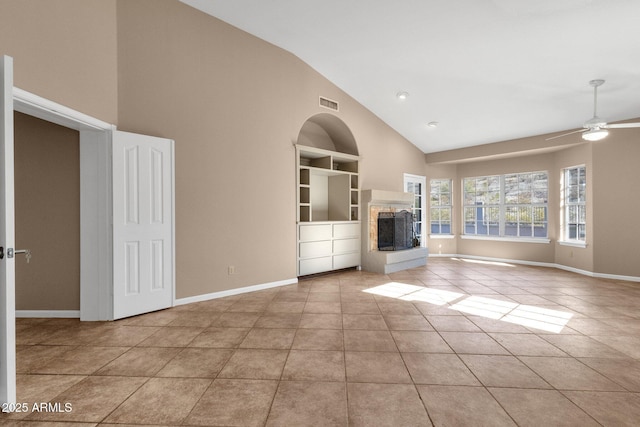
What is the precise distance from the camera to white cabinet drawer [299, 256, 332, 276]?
5.37 metres

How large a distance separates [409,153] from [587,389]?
631 centimetres

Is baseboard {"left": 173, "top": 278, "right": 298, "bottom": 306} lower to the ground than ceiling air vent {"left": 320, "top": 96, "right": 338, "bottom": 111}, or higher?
lower

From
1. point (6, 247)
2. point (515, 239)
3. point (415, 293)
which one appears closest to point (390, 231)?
point (415, 293)

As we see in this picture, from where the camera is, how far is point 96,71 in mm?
3223

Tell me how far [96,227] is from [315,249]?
326cm

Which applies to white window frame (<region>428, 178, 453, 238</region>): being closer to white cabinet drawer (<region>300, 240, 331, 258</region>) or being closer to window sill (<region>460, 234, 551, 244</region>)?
window sill (<region>460, 234, 551, 244</region>)

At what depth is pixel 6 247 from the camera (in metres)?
1.79

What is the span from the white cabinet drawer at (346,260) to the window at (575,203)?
4.44m

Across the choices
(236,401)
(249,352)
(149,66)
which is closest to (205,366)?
(249,352)

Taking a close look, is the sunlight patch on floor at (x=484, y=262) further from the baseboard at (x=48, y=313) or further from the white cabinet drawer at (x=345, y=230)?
the baseboard at (x=48, y=313)

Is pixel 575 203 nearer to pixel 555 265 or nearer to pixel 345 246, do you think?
pixel 555 265

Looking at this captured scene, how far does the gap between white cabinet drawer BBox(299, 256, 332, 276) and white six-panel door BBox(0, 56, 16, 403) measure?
3.82m

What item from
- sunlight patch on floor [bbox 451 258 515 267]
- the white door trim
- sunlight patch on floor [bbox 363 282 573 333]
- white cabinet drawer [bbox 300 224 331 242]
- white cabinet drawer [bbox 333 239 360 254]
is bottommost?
sunlight patch on floor [bbox 451 258 515 267]

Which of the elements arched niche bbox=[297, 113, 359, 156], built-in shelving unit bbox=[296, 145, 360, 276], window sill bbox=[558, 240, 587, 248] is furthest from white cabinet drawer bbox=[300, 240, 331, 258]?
window sill bbox=[558, 240, 587, 248]
